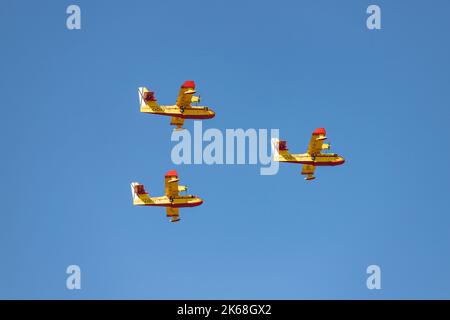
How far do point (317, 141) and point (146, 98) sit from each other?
79.2 feet

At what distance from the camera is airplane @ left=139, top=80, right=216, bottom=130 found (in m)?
138

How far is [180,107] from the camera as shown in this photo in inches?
5512

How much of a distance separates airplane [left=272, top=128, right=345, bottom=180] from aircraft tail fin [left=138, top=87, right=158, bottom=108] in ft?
58.4

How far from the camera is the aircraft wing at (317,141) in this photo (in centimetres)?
14512

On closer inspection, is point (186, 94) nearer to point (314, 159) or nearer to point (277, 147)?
point (277, 147)

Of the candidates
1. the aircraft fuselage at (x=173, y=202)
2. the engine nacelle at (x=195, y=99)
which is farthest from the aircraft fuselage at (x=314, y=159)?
the engine nacelle at (x=195, y=99)

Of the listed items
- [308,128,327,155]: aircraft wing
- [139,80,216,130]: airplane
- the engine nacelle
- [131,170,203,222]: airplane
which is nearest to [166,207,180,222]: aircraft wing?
[131,170,203,222]: airplane

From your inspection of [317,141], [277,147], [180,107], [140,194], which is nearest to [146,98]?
[180,107]

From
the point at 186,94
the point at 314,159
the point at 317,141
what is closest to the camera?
the point at 186,94

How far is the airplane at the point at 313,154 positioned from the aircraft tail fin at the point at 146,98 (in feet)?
58.4

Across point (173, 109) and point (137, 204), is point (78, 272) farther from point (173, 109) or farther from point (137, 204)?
point (173, 109)

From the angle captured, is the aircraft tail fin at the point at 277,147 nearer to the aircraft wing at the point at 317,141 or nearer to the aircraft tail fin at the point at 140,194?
the aircraft wing at the point at 317,141

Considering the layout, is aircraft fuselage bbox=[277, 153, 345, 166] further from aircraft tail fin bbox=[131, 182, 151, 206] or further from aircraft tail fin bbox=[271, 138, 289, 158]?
aircraft tail fin bbox=[131, 182, 151, 206]
